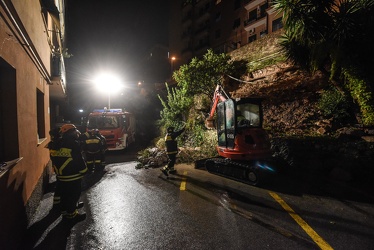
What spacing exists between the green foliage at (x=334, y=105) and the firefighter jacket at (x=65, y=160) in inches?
400

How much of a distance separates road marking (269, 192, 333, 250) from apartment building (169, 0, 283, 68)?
24.5 meters

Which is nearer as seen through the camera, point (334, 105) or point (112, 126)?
point (334, 105)

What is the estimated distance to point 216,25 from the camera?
118 feet

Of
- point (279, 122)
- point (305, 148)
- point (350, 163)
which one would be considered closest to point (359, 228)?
point (350, 163)

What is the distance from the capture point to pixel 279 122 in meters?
11.1

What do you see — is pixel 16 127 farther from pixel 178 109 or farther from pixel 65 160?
pixel 178 109

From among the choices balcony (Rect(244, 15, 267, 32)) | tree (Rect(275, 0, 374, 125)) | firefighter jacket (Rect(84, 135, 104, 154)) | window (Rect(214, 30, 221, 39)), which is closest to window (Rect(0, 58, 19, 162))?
firefighter jacket (Rect(84, 135, 104, 154))

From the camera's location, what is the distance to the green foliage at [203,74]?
1348cm

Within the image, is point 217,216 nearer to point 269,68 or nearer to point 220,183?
point 220,183

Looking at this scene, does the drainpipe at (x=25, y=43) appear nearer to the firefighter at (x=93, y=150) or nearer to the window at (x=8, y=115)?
the window at (x=8, y=115)

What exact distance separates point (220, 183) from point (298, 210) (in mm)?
2422

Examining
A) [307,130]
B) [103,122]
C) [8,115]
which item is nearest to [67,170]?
[8,115]

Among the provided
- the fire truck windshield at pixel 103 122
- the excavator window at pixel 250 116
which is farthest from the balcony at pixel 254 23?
the fire truck windshield at pixel 103 122

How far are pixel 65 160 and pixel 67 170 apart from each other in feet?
0.67
